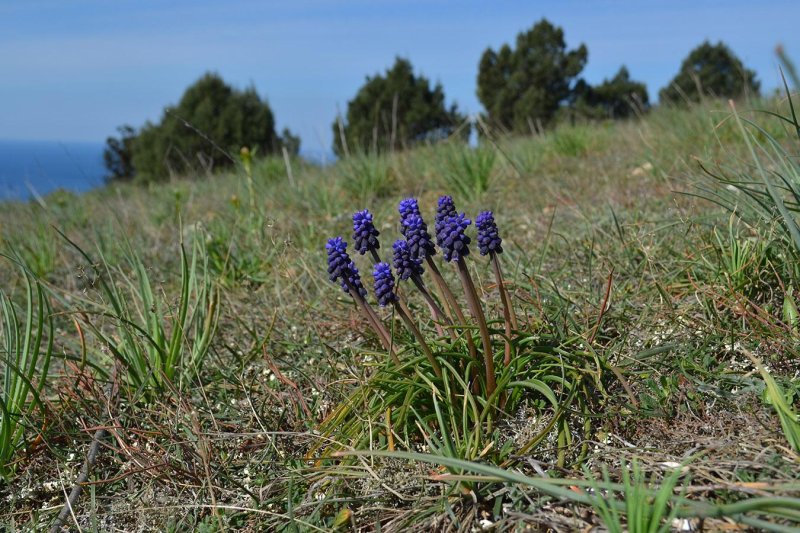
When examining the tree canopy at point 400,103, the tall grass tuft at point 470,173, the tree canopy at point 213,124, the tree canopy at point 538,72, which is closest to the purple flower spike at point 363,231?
the tall grass tuft at point 470,173

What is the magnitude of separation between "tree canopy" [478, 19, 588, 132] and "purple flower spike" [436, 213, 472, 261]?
24.7 m

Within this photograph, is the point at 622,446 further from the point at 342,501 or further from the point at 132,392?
the point at 132,392

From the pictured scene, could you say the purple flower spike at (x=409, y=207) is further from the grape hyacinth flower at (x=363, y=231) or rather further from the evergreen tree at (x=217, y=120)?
the evergreen tree at (x=217, y=120)

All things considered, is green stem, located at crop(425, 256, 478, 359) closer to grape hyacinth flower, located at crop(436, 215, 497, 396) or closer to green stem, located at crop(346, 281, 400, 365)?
grape hyacinth flower, located at crop(436, 215, 497, 396)

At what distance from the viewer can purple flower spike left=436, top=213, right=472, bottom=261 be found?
6.50 feet

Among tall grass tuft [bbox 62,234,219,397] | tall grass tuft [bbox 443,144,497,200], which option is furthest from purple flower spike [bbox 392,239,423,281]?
tall grass tuft [bbox 443,144,497,200]

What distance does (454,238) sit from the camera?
1986 mm

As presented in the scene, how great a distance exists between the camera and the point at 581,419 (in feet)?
7.16

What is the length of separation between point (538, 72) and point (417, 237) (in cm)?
2602

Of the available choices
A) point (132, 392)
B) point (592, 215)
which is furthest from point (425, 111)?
point (132, 392)

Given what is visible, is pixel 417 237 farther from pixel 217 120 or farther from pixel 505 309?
pixel 217 120

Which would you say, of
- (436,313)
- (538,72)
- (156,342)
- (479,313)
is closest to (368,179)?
(156,342)

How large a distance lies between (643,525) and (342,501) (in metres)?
0.84

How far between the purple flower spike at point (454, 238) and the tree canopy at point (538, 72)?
81.0 ft
